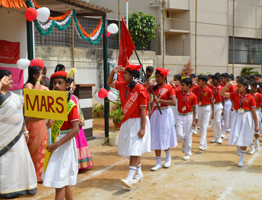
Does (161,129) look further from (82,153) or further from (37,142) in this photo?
(37,142)

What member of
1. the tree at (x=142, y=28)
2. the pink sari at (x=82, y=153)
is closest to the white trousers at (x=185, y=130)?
the pink sari at (x=82, y=153)

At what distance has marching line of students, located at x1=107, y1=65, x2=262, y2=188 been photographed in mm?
5031

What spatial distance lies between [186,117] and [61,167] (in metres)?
4.17

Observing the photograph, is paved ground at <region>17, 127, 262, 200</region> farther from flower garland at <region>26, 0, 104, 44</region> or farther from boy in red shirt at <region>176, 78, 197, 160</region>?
flower garland at <region>26, 0, 104, 44</region>

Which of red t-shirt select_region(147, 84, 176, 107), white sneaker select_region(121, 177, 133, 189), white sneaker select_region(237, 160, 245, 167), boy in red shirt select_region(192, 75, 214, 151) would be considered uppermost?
red t-shirt select_region(147, 84, 176, 107)

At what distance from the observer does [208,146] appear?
337 inches

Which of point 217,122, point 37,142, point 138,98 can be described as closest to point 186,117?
point 217,122

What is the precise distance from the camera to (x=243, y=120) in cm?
657

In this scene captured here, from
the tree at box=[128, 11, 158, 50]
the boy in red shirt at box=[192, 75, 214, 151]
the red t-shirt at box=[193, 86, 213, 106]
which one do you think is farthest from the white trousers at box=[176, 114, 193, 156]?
the tree at box=[128, 11, 158, 50]

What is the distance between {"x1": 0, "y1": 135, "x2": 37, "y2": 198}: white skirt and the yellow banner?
1538mm

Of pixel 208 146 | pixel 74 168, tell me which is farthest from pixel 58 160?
pixel 208 146

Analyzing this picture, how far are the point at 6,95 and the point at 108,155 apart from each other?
3.54 m

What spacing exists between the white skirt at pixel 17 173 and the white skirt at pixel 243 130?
4272mm

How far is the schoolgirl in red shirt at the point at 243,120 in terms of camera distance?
648cm
